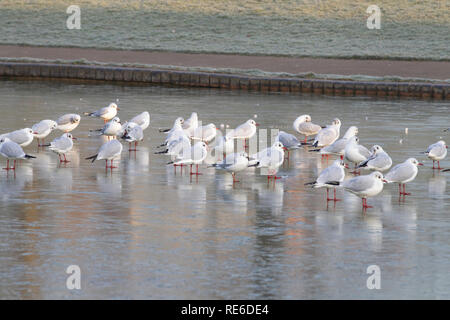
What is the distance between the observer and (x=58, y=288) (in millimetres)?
7855

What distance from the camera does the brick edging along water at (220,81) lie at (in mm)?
24516

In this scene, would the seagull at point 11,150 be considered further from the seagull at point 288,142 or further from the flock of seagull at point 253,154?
the seagull at point 288,142

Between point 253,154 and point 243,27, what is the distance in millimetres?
24795

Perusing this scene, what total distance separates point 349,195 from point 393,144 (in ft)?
14.0

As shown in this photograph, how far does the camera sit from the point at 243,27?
3878cm

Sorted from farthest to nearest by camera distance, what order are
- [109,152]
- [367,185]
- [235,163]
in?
[109,152], [235,163], [367,185]

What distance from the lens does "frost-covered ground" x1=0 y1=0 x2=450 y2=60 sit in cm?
3434

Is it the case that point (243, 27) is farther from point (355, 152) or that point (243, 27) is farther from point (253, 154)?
point (355, 152)

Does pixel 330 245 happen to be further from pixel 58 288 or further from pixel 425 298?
pixel 58 288

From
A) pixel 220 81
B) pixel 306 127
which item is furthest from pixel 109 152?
pixel 220 81

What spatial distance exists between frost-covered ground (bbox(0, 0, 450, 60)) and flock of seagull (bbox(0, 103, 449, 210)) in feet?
55.4

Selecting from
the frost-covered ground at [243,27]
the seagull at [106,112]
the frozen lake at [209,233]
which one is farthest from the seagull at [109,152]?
the frost-covered ground at [243,27]

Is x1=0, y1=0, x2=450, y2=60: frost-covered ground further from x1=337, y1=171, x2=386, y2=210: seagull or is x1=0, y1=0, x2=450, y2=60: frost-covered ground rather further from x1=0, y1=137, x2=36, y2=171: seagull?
x1=337, y1=171, x2=386, y2=210: seagull

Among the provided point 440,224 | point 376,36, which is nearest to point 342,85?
point 376,36
